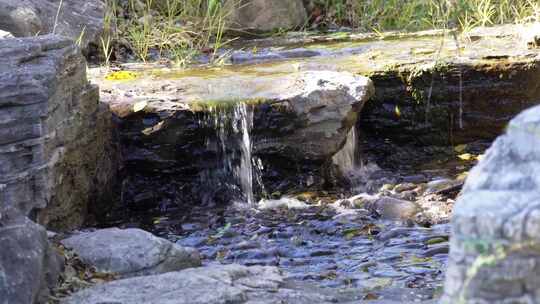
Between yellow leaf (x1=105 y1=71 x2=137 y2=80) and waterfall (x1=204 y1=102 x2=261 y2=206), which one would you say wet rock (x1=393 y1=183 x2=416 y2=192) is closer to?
waterfall (x1=204 y1=102 x2=261 y2=206)

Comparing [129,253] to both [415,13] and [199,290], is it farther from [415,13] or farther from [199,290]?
[415,13]

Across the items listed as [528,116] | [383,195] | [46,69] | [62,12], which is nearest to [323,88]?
[383,195]

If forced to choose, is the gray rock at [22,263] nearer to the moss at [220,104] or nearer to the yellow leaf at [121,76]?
the moss at [220,104]

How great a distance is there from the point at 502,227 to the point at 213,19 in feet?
26.7

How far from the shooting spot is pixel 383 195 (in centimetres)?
569

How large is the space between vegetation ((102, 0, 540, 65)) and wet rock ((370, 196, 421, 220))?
8.87 feet

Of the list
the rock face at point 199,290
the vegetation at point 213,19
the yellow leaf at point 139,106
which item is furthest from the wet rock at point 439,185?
the rock face at point 199,290

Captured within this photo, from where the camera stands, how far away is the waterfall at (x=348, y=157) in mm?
6270

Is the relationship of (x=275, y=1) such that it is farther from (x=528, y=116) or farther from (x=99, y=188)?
(x=528, y=116)

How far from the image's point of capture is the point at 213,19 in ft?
31.3

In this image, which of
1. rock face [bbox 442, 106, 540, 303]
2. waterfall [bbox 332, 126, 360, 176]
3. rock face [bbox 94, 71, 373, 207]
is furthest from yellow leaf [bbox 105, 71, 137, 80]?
rock face [bbox 442, 106, 540, 303]

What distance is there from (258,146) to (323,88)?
0.56 metres

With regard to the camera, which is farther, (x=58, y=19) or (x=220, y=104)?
(x=58, y=19)

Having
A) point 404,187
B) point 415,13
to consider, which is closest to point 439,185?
point 404,187
